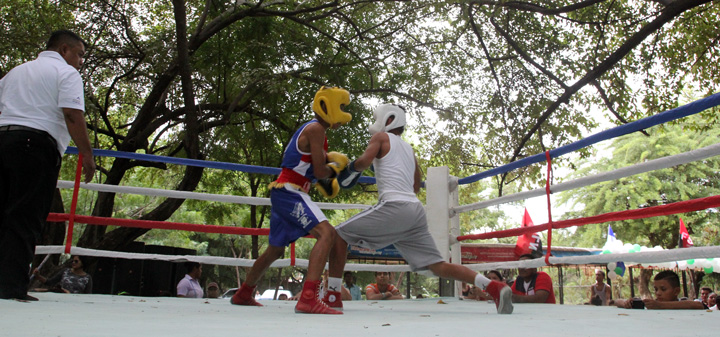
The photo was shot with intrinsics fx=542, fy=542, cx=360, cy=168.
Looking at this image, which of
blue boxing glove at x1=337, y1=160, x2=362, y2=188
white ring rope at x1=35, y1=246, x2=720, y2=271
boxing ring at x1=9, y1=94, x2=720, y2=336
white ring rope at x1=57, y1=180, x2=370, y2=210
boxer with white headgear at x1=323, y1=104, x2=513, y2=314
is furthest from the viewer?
white ring rope at x1=57, y1=180, x2=370, y2=210

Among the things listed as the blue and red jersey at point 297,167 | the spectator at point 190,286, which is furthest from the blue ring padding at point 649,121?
the spectator at point 190,286

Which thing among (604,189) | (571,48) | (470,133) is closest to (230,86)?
(470,133)

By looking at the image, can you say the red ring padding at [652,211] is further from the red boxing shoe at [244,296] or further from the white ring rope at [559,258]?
the red boxing shoe at [244,296]

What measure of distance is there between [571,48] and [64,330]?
9709 millimetres

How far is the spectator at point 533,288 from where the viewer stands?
15.0 feet

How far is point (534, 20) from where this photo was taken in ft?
28.9

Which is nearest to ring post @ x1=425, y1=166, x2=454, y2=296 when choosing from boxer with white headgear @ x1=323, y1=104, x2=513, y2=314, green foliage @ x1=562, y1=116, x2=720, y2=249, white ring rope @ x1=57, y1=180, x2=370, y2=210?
white ring rope @ x1=57, y1=180, x2=370, y2=210

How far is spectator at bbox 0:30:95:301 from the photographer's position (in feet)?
9.21

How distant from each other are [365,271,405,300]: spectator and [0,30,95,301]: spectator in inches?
122

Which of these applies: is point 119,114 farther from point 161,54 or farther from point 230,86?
point 161,54

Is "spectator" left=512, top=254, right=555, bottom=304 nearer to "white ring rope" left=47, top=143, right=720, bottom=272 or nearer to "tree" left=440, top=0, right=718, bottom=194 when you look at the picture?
"white ring rope" left=47, top=143, right=720, bottom=272

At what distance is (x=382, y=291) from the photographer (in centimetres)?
579

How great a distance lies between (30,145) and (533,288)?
13.2 feet

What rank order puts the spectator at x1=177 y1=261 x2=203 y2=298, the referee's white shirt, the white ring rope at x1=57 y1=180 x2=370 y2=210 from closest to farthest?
the referee's white shirt → the white ring rope at x1=57 y1=180 x2=370 y2=210 → the spectator at x1=177 y1=261 x2=203 y2=298
